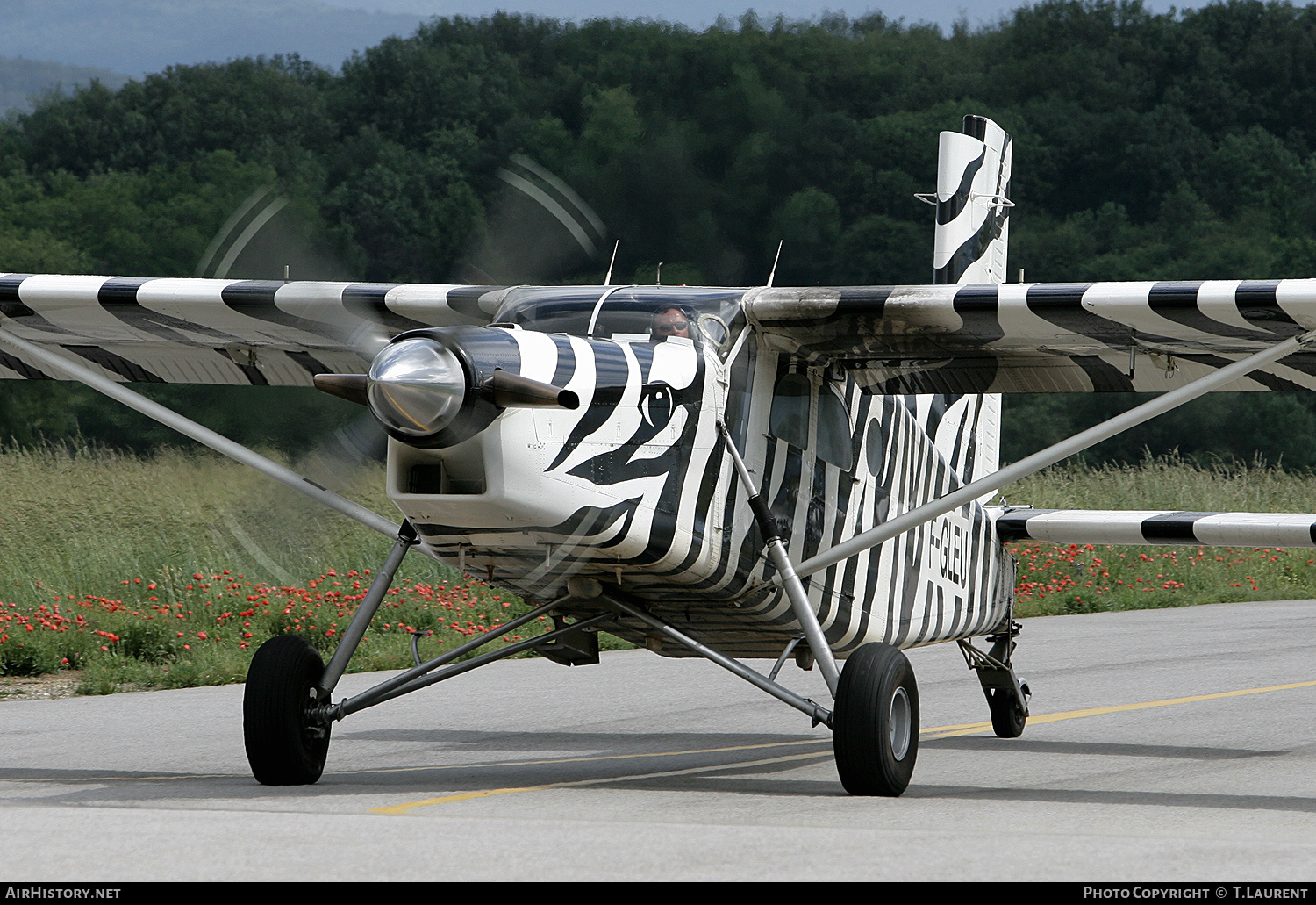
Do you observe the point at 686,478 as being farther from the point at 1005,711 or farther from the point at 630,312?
the point at 1005,711

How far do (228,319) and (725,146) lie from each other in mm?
3458

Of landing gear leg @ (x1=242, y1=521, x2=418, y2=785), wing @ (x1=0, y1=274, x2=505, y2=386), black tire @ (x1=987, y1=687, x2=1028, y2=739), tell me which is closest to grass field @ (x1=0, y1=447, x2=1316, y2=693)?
wing @ (x1=0, y1=274, x2=505, y2=386)

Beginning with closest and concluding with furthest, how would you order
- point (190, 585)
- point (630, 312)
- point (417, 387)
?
point (417, 387)
point (630, 312)
point (190, 585)

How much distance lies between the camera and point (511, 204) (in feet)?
26.8

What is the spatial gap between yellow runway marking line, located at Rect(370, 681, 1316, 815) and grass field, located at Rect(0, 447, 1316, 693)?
6.54ft

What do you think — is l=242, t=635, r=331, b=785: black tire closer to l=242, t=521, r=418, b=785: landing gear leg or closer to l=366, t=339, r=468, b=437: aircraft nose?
l=242, t=521, r=418, b=785: landing gear leg

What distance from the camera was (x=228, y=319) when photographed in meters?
9.43

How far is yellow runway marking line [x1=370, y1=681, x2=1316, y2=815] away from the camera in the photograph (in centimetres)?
745

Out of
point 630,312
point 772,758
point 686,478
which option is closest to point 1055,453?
point 686,478

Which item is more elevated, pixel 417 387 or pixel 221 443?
pixel 221 443

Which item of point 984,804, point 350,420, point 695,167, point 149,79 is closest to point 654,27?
point 695,167

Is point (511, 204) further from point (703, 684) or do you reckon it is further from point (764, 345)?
point (703, 684)

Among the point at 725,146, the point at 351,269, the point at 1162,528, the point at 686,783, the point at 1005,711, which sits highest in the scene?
the point at 725,146

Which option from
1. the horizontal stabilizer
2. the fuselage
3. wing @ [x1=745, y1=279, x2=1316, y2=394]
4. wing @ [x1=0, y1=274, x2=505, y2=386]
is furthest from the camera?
the horizontal stabilizer
